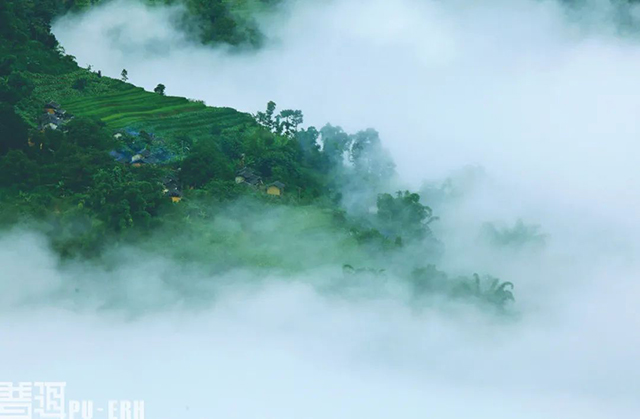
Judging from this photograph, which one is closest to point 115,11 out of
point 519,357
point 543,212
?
point 543,212

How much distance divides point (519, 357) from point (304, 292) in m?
4.73

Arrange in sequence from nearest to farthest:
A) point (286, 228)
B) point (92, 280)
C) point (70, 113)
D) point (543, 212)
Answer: point (92, 280) < point (286, 228) < point (70, 113) < point (543, 212)

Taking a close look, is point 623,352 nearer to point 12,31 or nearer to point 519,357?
point 519,357

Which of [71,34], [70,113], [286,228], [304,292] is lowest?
[304,292]

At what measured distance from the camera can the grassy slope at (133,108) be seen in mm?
33750

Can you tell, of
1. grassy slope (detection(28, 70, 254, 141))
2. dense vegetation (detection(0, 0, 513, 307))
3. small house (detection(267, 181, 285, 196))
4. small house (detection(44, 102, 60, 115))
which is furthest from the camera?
grassy slope (detection(28, 70, 254, 141))

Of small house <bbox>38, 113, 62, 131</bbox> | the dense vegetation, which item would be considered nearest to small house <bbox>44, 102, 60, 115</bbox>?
the dense vegetation

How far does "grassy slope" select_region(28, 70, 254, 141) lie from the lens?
A: 33750 millimetres

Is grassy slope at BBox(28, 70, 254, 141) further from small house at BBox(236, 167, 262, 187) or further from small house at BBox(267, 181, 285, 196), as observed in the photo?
small house at BBox(267, 181, 285, 196)

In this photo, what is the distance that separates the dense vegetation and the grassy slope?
0.20 feet

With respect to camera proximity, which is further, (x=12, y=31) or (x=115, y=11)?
(x=115, y=11)

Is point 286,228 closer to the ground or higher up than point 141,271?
higher up

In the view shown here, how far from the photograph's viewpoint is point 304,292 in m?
26.0

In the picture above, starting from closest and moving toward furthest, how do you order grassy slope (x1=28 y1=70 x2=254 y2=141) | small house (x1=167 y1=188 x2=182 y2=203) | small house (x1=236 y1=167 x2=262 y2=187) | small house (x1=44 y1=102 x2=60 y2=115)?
small house (x1=167 y1=188 x2=182 y2=203) < small house (x1=236 y1=167 x2=262 y2=187) < small house (x1=44 y1=102 x2=60 y2=115) < grassy slope (x1=28 y1=70 x2=254 y2=141)
